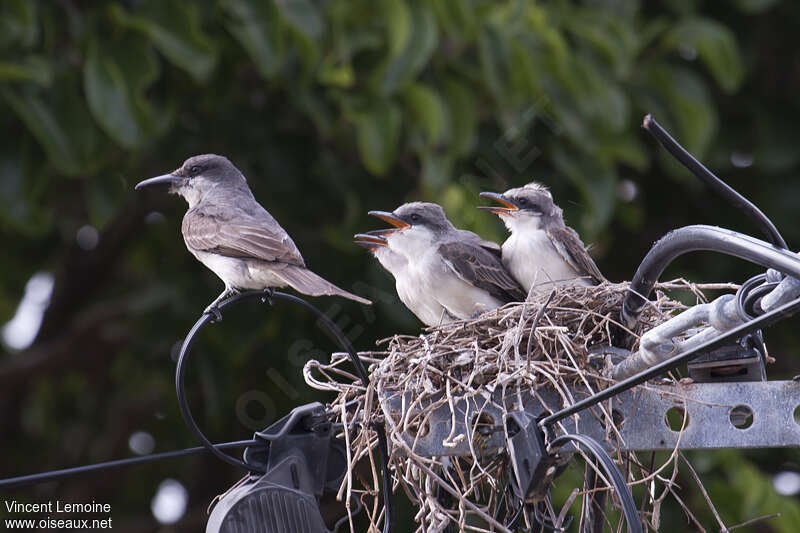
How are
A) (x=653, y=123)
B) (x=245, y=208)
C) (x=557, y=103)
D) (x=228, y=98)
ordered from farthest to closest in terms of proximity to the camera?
(x=228, y=98), (x=557, y=103), (x=245, y=208), (x=653, y=123)

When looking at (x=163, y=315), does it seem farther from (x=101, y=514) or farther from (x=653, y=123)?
(x=653, y=123)

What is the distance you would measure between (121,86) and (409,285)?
5.44 feet

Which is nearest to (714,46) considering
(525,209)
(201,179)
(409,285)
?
(525,209)

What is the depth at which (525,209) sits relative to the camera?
209 inches

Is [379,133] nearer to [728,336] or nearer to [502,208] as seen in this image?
[502,208]

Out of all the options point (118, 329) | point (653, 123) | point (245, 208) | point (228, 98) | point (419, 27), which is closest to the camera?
point (653, 123)

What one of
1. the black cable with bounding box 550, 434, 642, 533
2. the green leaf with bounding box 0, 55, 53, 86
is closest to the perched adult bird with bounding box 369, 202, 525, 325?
the green leaf with bounding box 0, 55, 53, 86

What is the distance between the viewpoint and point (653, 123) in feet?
7.50

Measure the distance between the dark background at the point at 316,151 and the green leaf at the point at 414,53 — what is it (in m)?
0.01

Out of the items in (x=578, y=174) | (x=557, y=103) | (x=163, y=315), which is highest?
(x=557, y=103)

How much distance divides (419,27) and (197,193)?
163 centimetres

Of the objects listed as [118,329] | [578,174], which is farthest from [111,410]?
[578,174]

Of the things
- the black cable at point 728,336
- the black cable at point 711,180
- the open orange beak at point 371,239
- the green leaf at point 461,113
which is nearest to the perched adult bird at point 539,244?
the open orange beak at point 371,239

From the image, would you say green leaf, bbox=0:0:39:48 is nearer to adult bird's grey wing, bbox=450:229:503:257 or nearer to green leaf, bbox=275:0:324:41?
green leaf, bbox=275:0:324:41
